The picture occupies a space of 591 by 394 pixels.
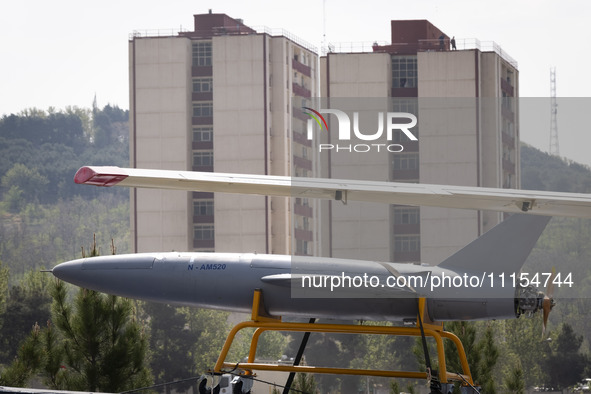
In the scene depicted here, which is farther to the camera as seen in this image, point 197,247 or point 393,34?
point 197,247

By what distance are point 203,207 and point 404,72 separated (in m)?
19.5

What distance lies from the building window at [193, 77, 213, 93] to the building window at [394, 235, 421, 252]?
60.1 meters

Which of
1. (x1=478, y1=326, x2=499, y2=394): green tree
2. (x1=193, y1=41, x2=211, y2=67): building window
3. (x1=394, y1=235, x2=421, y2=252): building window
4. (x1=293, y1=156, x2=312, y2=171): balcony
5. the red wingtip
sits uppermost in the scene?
(x1=193, y1=41, x2=211, y2=67): building window

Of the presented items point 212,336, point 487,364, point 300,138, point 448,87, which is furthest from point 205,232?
point 487,364

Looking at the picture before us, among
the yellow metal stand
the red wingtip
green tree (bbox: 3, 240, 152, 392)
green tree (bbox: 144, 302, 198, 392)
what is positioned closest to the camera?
the red wingtip

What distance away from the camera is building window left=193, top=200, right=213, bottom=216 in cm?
7981

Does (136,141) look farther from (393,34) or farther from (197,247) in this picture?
(393,34)

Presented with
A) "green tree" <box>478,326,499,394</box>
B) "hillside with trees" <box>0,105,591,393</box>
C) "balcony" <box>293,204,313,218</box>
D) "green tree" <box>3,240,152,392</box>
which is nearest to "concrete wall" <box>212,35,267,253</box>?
"balcony" <box>293,204,313,218</box>

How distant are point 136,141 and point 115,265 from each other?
63879mm

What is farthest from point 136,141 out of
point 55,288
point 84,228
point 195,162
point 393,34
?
point 84,228

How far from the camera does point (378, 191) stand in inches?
582

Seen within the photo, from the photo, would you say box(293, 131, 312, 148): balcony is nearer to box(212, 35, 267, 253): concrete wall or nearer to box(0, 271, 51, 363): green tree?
box(212, 35, 267, 253): concrete wall

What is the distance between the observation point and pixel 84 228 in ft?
581

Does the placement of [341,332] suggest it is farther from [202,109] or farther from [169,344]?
[202,109]
